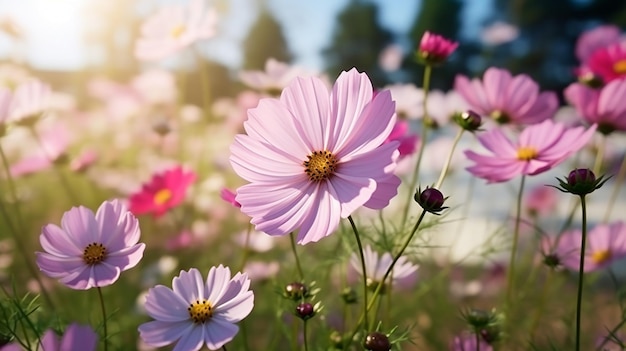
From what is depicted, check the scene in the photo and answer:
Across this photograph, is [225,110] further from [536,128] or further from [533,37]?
[533,37]

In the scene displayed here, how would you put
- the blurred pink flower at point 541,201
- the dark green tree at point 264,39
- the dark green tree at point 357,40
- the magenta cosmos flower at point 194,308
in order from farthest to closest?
the dark green tree at point 357,40 → the dark green tree at point 264,39 → the blurred pink flower at point 541,201 → the magenta cosmos flower at point 194,308

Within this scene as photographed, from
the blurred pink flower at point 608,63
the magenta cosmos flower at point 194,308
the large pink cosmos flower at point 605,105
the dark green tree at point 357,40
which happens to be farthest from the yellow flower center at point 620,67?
the dark green tree at point 357,40

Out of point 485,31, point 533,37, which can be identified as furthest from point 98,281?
point 533,37

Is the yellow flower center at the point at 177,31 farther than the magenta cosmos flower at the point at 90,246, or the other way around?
the yellow flower center at the point at 177,31

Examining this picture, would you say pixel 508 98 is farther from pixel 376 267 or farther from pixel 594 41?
pixel 594 41

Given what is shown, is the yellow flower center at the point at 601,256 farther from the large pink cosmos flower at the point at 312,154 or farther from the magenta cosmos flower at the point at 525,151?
the large pink cosmos flower at the point at 312,154

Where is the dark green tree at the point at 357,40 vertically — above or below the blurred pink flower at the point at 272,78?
above
